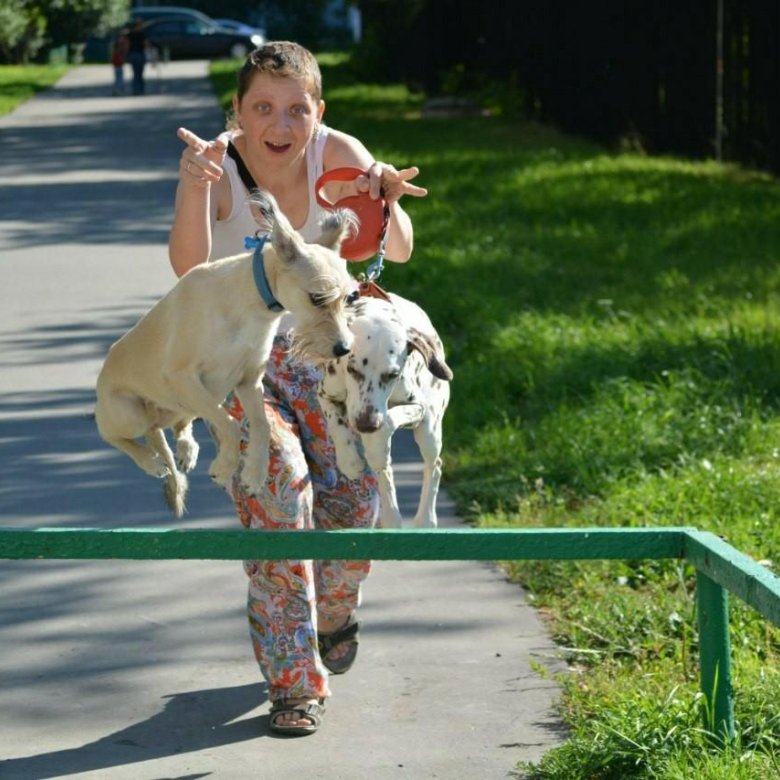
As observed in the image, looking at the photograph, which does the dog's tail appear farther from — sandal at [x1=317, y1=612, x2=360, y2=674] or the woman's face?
sandal at [x1=317, y1=612, x2=360, y2=674]

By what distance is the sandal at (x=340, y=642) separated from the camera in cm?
537

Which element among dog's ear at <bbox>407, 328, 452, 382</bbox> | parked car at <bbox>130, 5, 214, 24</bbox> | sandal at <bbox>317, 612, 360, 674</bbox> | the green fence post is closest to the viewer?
dog's ear at <bbox>407, 328, 452, 382</bbox>

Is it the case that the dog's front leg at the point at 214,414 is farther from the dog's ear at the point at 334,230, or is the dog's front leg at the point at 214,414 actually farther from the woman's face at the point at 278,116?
the woman's face at the point at 278,116

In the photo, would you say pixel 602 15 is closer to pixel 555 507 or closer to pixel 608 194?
pixel 608 194

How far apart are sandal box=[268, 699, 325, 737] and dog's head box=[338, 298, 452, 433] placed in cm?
148

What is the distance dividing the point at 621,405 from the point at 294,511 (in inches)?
151

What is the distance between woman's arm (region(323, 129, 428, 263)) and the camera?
13.2 ft

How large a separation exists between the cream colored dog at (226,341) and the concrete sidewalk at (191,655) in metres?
1.21

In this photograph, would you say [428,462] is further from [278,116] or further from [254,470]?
[278,116]

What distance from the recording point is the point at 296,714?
4.90 meters

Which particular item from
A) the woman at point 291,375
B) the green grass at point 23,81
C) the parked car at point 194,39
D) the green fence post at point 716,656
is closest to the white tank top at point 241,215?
the woman at point 291,375

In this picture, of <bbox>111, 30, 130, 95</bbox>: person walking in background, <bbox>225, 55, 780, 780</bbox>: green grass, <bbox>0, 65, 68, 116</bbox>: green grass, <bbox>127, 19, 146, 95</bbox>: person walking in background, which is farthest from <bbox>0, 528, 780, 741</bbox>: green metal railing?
<bbox>111, 30, 130, 95</bbox>: person walking in background

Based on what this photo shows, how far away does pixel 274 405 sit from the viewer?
184 inches

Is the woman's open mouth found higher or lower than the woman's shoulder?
higher
